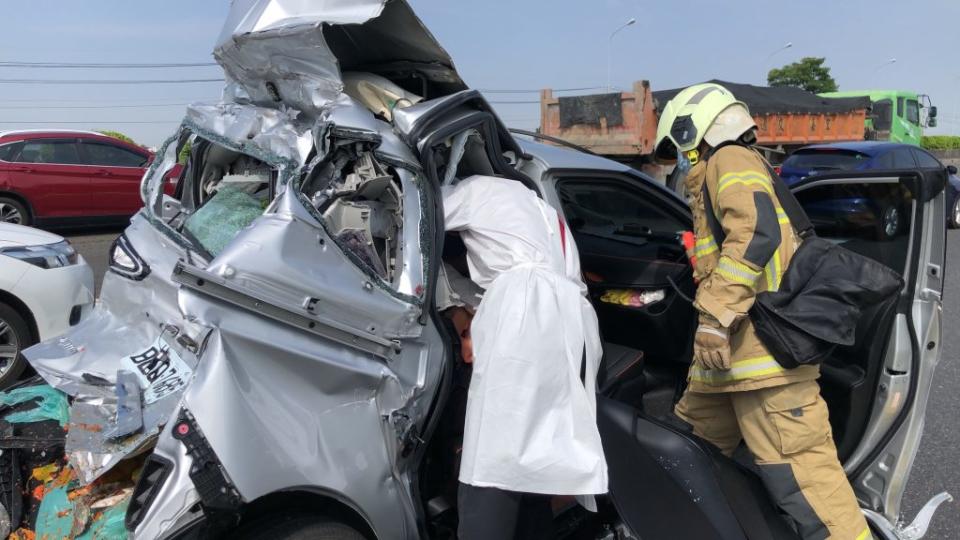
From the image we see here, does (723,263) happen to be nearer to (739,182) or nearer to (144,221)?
(739,182)

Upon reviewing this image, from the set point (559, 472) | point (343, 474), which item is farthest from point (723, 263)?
point (343, 474)

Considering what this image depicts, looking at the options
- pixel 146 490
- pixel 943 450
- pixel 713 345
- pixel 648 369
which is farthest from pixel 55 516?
pixel 943 450

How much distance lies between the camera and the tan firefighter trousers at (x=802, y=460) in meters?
2.30

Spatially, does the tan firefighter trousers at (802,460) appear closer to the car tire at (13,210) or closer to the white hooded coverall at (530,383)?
the white hooded coverall at (530,383)

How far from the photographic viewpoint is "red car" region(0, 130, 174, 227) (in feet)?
32.6

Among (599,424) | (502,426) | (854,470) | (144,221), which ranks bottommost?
(854,470)

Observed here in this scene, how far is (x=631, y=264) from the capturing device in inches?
131

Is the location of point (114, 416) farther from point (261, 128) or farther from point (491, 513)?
point (491, 513)

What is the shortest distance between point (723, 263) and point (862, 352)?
2.59 ft

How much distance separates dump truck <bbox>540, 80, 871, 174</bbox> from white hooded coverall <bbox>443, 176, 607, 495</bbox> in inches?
331

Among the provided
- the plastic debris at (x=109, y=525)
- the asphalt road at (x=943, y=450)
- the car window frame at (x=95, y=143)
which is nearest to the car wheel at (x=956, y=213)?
the asphalt road at (x=943, y=450)

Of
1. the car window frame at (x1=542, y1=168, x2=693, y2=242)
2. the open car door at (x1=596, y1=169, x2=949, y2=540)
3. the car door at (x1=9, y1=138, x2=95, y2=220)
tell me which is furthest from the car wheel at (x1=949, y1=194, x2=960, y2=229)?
the car door at (x1=9, y1=138, x2=95, y2=220)

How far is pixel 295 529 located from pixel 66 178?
34.8ft

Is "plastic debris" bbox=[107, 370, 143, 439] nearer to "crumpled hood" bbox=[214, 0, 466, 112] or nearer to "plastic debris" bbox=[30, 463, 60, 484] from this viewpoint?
"plastic debris" bbox=[30, 463, 60, 484]
